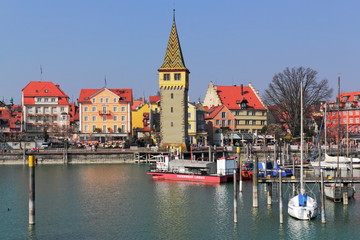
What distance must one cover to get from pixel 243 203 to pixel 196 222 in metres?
7.95

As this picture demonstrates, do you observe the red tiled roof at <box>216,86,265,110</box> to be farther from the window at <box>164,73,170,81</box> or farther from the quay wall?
the quay wall

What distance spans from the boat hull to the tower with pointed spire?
26641 millimetres

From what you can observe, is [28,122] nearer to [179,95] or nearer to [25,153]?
[25,153]

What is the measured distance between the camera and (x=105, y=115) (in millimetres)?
114750

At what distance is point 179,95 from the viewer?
316ft

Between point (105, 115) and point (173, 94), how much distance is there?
2303 cm

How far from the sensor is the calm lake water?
126ft

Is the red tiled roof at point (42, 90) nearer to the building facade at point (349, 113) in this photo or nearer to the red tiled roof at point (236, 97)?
the red tiled roof at point (236, 97)

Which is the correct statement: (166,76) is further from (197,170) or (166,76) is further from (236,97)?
(236,97)

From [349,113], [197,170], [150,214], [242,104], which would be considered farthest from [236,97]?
[150,214]

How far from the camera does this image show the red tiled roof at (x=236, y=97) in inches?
4978

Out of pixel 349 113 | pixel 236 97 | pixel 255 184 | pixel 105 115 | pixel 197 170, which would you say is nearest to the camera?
pixel 255 184

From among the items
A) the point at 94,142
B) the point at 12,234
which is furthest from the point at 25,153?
the point at 12,234

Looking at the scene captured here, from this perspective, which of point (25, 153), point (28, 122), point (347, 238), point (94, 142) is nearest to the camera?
point (347, 238)
